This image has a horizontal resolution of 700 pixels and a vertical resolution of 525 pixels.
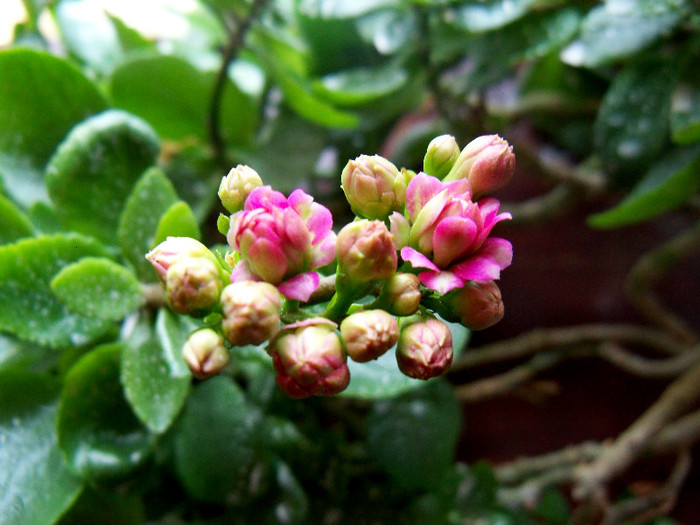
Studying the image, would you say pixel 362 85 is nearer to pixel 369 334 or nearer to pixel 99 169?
pixel 99 169

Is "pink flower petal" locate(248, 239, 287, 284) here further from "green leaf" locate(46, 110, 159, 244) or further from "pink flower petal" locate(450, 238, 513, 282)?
"green leaf" locate(46, 110, 159, 244)

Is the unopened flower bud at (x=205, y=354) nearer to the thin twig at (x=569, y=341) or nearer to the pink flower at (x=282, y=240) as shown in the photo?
the pink flower at (x=282, y=240)

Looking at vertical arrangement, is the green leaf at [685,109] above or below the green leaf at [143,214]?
above

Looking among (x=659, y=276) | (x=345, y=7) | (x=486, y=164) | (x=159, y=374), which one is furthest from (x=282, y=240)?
(x=659, y=276)

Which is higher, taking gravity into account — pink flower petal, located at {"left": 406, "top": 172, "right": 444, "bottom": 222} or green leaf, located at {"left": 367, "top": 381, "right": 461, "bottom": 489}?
pink flower petal, located at {"left": 406, "top": 172, "right": 444, "bottom": 222}

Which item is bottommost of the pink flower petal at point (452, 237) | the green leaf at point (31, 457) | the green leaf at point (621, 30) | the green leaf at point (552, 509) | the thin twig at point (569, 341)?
the green leaf at point (552, 509)

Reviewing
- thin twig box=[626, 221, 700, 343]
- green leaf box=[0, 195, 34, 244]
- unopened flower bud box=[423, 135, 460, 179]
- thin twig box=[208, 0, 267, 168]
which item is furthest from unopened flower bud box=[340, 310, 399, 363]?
thin twig box=[626, 221, 700, 343]

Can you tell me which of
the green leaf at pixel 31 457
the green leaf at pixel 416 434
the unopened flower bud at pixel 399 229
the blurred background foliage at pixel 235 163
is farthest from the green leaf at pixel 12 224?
the green leaf at pixel 416 434
